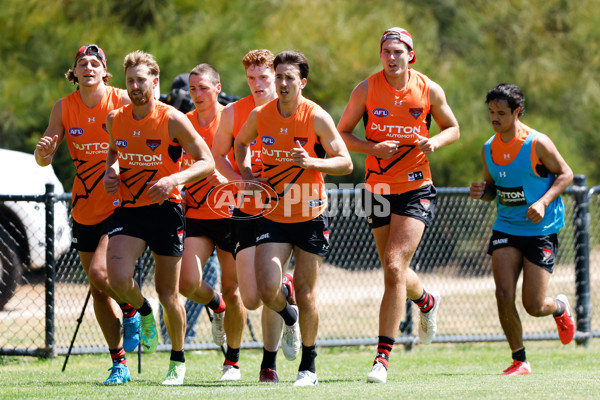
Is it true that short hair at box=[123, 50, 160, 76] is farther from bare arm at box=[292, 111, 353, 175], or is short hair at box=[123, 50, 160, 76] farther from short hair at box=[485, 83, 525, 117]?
short hair at box=[485, 83, 525, 117]

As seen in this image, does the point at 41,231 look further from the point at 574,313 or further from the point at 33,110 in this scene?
the point at 574,313

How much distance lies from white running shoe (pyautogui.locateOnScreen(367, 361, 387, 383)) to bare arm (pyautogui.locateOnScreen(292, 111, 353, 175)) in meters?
1.44

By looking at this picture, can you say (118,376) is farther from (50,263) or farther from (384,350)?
(50,263)

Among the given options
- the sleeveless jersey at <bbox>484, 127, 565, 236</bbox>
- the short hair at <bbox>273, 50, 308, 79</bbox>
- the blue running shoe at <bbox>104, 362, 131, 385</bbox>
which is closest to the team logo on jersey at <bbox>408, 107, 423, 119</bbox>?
the short hair at <bbox>273, 50, 308, 79</bbox>

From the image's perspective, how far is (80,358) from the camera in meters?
9.54

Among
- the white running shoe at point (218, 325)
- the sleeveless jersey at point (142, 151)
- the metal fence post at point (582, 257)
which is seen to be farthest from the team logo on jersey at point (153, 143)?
the metal fence post at point (582, 257)

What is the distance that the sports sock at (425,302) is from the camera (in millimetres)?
7812

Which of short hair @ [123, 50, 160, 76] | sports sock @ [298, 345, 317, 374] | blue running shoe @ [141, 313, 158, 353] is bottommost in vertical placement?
sports sock @ [298, 345, 317, 374]

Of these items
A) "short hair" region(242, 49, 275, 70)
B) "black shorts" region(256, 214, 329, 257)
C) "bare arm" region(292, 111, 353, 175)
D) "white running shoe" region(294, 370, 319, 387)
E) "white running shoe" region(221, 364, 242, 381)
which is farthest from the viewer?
"white running shoe" region(221, 364, 242, 381)

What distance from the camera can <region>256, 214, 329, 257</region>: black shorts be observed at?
22.2 ft

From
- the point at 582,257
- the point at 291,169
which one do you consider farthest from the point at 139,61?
Result: the point at 582,257

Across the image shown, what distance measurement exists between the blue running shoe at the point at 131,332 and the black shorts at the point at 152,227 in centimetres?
64

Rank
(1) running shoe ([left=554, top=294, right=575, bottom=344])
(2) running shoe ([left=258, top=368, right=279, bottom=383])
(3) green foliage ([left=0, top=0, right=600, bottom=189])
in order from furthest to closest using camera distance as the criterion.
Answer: (3) green foliage ([left=0, top=0, right=600, bottom=189])
(1) running shoe ([left=554, top=294, right=575, bottom=344])
(2) running shoe ([left=258, top=368, right=279, bottom=383])

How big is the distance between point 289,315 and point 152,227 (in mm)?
1228
